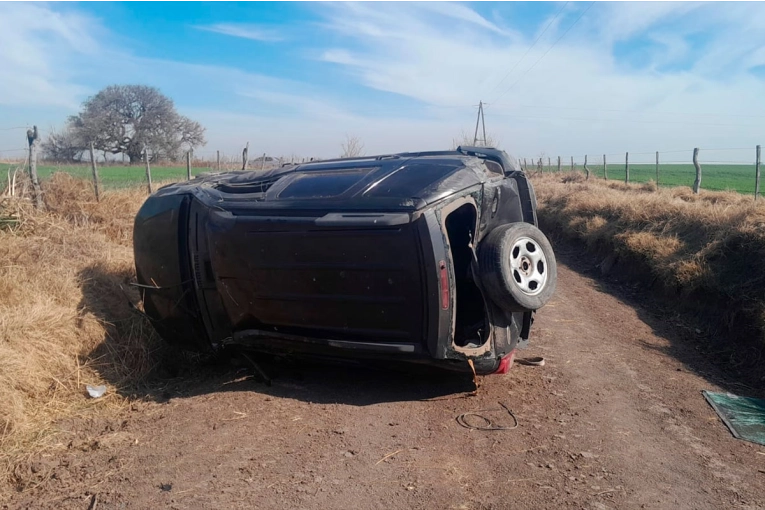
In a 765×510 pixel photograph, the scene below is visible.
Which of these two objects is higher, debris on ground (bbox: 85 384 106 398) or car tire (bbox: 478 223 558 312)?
car tire (bbox: 478 223 558 312)

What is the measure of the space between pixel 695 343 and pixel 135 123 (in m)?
60.6

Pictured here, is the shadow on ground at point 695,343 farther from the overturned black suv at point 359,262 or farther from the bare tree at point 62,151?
the bare tree at point 62,151

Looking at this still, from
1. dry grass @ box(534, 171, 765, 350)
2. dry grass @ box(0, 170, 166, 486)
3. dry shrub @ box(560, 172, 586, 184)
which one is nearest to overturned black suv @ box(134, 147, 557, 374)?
dry grass @ box(0, 170, 166, 486)

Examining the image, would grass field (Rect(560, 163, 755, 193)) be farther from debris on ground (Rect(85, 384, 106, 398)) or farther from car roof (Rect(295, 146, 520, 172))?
debris on ground (Rect(85, 384, 106, 398))

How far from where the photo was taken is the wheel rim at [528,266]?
4.67 metres

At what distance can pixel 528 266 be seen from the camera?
4793 mm

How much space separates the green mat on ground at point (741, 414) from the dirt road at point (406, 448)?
14 cm

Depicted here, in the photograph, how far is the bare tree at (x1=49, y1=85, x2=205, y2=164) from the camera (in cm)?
5706

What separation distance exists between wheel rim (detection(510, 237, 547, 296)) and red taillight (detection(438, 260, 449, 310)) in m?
0.63

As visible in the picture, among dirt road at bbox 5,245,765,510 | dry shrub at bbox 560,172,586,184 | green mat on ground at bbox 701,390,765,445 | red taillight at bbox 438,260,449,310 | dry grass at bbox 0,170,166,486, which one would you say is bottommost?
green mat on ground at bbox 701,390,765,445

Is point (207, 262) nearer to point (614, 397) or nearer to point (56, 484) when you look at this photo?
point (56, 484)

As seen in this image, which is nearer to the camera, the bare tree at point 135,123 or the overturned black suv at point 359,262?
the overturned black suv at point 359,262

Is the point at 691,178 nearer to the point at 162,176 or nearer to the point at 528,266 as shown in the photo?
the point at 162,176

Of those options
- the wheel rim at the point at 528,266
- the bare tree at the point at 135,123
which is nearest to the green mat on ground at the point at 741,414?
the wheel rim at the point at 528,266
